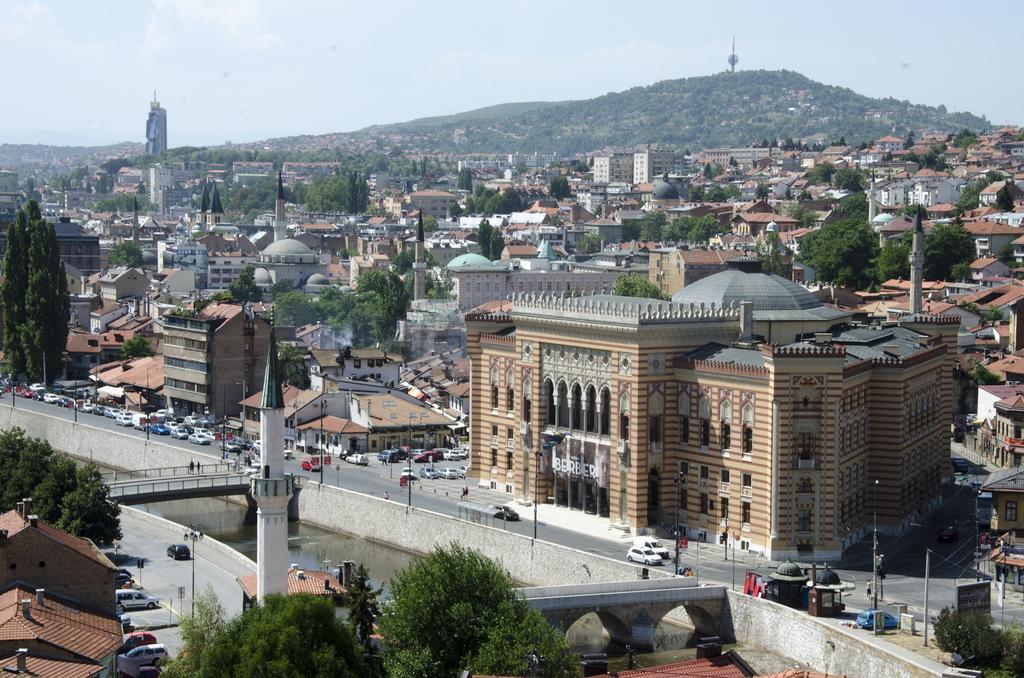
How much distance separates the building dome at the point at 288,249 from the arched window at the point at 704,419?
394 ft

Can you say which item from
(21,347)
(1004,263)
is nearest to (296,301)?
(21,347)

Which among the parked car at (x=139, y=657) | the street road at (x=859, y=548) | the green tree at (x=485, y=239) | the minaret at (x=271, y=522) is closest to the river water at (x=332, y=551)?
the street road at (x=859, y=548)

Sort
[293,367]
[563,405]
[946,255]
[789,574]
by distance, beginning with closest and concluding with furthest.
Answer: [789,574], [563,405], [293,367], [946,255]

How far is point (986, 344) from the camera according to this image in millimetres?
108000

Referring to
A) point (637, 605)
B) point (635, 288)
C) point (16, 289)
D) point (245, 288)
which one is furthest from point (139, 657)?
point (245, 288)

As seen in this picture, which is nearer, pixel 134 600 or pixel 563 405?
pixel 134 600

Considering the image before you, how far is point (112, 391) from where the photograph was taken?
360 feet

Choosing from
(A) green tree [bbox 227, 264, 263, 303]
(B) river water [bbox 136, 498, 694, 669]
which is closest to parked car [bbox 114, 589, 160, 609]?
(B) river water [bbox 136, 498, 694, 669]

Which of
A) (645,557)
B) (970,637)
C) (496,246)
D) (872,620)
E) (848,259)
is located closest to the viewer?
(970,637)

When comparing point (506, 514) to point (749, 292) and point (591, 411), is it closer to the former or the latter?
point (591, 411)

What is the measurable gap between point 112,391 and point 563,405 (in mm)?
44513

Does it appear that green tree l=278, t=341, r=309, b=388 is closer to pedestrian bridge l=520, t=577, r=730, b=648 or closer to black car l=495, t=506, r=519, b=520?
black car l=495, t=506, r=519, b=520

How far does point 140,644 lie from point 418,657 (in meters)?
9.55

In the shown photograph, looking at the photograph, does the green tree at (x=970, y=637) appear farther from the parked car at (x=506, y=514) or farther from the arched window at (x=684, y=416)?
the parked car at (x=506, y=514)
